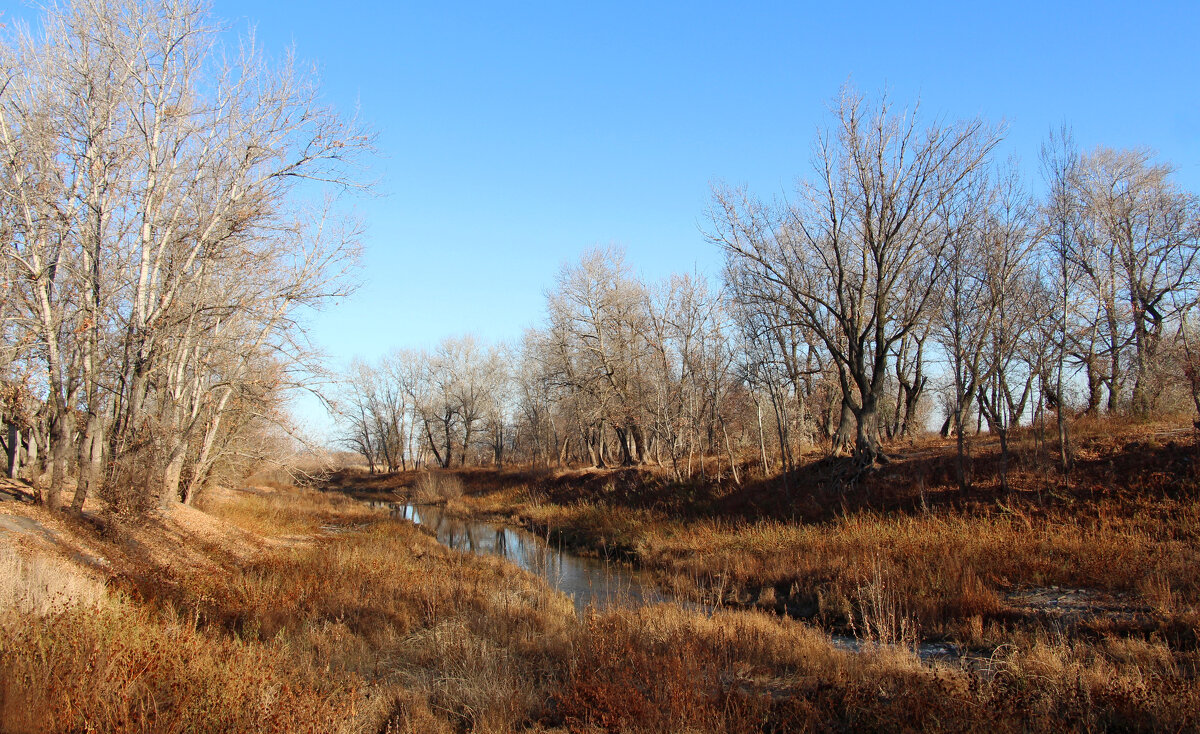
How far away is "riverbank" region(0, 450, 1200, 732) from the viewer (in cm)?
488

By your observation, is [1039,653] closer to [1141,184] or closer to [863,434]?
[863,434]

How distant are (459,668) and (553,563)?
1111cm

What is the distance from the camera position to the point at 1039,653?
640cm

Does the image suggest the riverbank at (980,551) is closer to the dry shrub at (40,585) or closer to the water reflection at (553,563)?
the water reflection at (553,563)

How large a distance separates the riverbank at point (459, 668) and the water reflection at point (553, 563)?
1706 millimetres

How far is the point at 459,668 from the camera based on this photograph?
7.03 m

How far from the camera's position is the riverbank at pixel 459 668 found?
16.0 feet

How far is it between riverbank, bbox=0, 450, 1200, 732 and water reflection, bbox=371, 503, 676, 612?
67.2 inches

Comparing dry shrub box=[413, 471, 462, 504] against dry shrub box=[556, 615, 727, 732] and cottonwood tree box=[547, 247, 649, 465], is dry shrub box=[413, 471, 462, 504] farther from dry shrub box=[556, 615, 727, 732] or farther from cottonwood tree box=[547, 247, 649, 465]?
dry shrub box=[556, 615, 727, 732]

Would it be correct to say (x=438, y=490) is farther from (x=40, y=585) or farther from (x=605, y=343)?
(x=40, y=585)

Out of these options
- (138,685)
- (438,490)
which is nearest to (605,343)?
(438,490)

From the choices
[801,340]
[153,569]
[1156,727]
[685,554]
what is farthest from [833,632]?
[801,340]

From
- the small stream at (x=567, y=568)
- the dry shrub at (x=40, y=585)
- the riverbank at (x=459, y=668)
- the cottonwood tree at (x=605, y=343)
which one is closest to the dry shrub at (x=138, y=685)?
the riverbank at (x=459, y=668)

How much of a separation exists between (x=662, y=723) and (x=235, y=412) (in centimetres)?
1947
